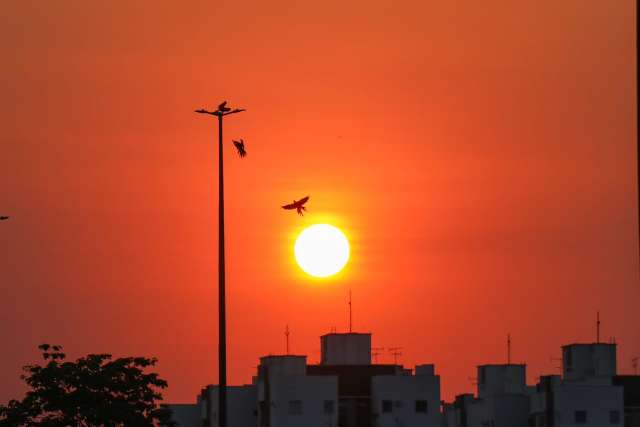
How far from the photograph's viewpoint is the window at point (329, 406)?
120m

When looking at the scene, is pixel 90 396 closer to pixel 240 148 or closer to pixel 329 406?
pixel 240 148

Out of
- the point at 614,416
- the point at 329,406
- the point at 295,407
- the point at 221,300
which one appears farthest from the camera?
the point at 295,407

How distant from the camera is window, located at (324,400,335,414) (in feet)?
395

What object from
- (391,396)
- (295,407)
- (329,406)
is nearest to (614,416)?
(391,396)

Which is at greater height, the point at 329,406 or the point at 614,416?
the point at 329,406

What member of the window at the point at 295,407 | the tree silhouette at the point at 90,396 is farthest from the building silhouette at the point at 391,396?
the tree silhouette at the point at 90,396

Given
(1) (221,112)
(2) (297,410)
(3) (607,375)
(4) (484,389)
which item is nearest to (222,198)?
(1) (221,112)

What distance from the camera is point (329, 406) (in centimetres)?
12081

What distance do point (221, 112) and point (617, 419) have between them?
61.9 m

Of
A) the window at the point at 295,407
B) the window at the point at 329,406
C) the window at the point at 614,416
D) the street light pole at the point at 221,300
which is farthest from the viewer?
the window at the point at 295,407

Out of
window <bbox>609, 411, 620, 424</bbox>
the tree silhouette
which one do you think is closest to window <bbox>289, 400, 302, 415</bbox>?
window <bbox>609, 411, 620, 424</bbox>

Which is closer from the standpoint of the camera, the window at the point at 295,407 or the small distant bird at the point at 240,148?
the small distant bird at the point at 240,148

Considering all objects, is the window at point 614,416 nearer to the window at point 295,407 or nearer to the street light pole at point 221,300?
the window at point 295,407

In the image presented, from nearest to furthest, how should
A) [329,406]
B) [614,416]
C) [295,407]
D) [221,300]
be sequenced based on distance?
[221,300]
[614,416]
[329,406]
[295,407]
